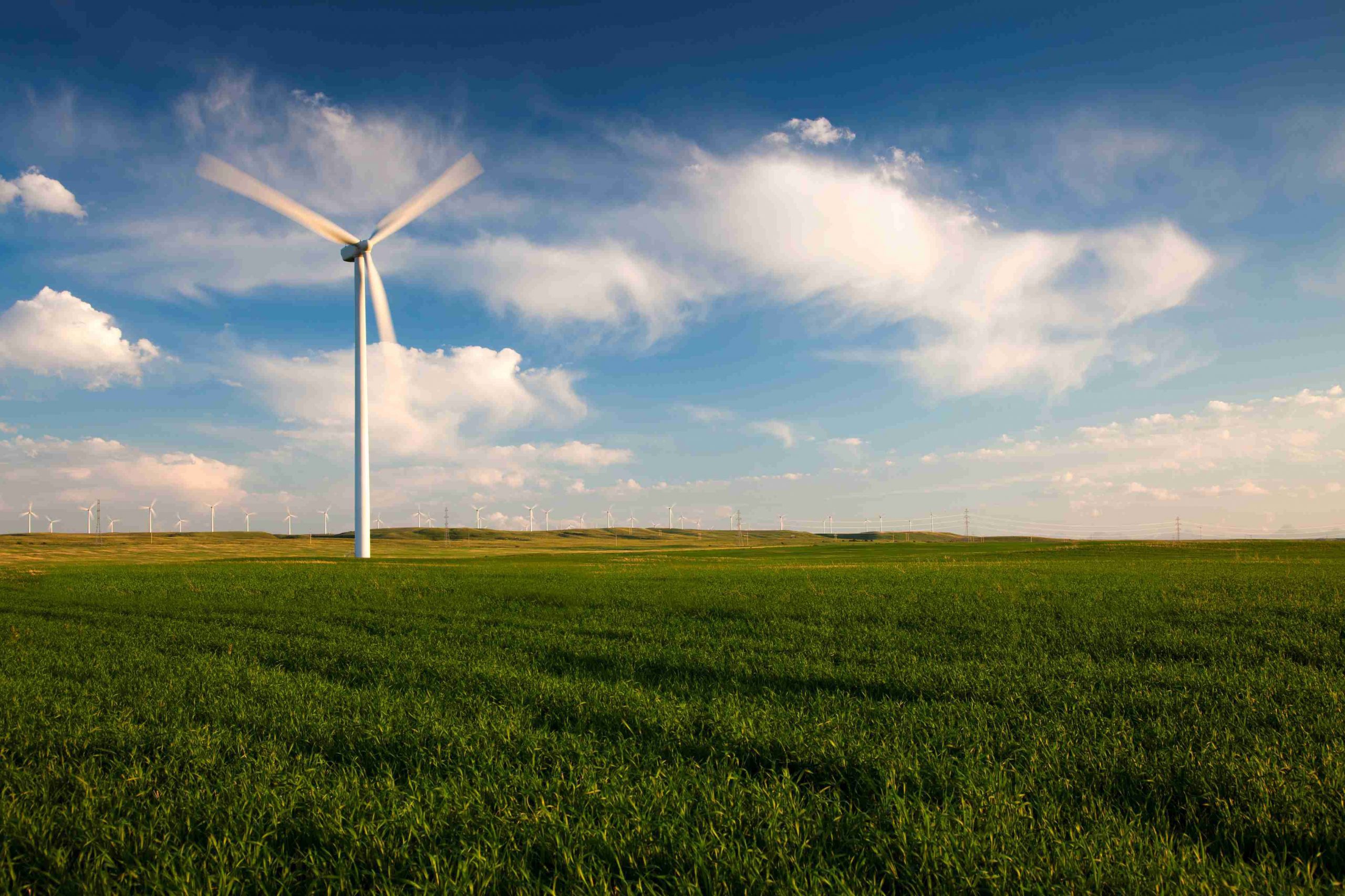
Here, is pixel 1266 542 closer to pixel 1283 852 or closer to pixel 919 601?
pixel 919 601

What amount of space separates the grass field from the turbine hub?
55507 millimetres

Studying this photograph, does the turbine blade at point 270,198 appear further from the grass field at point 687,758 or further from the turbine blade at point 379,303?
the grass field at point 687,758

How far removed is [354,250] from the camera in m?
62.9

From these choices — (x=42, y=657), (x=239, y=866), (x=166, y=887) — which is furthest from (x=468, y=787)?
(x=42, y=657)

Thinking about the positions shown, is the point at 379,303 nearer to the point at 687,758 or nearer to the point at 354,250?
the point at 354,250

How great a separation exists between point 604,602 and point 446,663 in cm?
986

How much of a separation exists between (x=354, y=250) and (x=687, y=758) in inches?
2674

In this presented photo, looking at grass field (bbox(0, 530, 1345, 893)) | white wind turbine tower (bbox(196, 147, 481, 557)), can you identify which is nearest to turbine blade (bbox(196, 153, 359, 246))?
white wind turbine tower (bbox(196, 147, 481, 557))

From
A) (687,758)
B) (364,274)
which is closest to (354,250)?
(364,274)

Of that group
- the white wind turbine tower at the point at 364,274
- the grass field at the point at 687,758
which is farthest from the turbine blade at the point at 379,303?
the grass field at the point at 687,758

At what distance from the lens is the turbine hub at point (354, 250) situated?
62.6 m

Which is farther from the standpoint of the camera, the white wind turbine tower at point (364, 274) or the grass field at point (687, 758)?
the white wind turbine tower at point (364, 274)

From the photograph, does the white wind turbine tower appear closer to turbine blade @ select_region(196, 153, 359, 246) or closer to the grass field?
turbine blade @ select_region(196, 153, 359, 246)

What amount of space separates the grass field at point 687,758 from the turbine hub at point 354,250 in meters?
55.5
